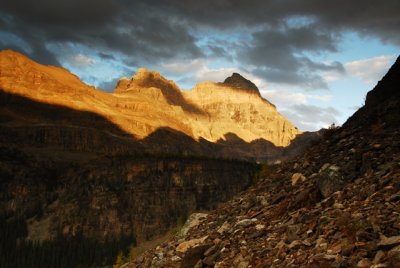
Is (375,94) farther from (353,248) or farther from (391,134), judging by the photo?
(353,248)

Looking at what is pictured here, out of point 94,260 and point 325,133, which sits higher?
point 325,133

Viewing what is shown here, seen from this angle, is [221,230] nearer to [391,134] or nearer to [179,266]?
[179,266]

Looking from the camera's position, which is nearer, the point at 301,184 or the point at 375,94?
the point at 301,184

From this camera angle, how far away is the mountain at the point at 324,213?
497 inches

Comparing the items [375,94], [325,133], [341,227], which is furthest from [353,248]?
[375,94]

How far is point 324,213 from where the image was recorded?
49.9 feet

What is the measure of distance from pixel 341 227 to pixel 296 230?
1.79m

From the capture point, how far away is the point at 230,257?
16.1 meters

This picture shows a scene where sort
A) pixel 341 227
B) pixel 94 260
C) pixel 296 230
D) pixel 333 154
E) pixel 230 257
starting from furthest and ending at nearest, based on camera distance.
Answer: pixel 94 260
pixel 333 154
pixel 230 257
pixel 296 230
pixel 341 227

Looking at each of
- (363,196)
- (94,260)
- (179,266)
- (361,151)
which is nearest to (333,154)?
(361,151)

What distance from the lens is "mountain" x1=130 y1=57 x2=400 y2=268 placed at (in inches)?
497

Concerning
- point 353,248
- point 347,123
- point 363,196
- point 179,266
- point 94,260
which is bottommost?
point 94,260

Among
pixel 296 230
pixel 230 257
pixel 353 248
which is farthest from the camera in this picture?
pixel 230 257

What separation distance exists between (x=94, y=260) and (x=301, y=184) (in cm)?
17526
